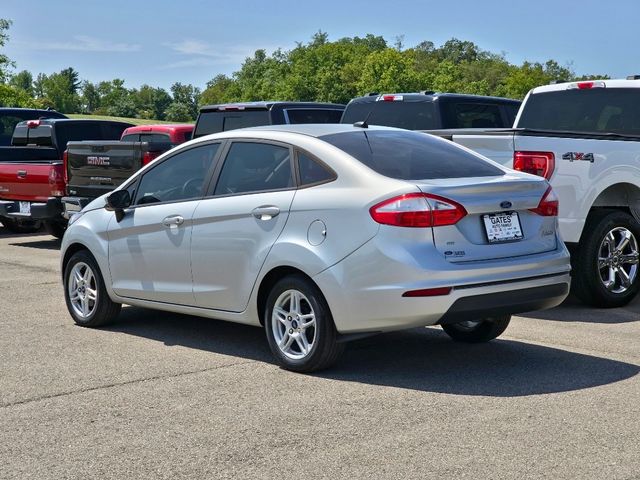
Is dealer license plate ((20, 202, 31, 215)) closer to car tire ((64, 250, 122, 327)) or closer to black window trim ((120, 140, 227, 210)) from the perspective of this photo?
car tire ((64, 250, 122, 327))

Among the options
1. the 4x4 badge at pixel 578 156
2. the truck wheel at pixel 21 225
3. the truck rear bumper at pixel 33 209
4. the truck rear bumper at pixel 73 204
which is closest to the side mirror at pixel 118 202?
the 4x4 badge at pixel 578 156

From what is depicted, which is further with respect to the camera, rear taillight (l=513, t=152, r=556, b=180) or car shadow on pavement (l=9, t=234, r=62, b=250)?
car shadow on pavement (l=9, t=234, r=62, b=250)

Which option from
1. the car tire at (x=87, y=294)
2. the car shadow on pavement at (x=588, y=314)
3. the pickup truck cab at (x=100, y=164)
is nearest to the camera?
the car tire at (x=87, y=294)

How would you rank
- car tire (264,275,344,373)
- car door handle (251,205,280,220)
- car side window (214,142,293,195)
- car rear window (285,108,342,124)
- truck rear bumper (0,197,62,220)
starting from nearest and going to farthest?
car tire (264,275,344,373) → car door handle (251,205,280,220) → car side window (214,142,293,195) → car rear window (285,108,342,124) → truck rear bumper (0,197,62,220)

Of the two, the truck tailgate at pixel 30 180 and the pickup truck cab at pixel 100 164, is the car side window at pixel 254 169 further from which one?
the truck tailgate at pixel 30 180

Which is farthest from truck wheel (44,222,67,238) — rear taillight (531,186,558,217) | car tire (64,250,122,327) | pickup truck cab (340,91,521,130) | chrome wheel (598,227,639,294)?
rear taillight (531,186,558,217)

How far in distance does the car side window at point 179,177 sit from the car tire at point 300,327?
1311mm

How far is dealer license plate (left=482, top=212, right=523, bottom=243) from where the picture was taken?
6.48 meters

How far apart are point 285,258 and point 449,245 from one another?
3.59 ft

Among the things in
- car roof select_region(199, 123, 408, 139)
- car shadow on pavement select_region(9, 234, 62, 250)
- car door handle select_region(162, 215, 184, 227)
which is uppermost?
car roof select_region(199, 123, 408, 139)

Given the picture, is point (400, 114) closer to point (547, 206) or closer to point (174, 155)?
point (174, 155)

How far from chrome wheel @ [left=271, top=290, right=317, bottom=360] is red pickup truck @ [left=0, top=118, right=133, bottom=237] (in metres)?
9.23

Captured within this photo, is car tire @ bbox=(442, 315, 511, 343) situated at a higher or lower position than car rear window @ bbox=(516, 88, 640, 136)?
lower

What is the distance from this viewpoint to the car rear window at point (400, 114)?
12.6 meters
